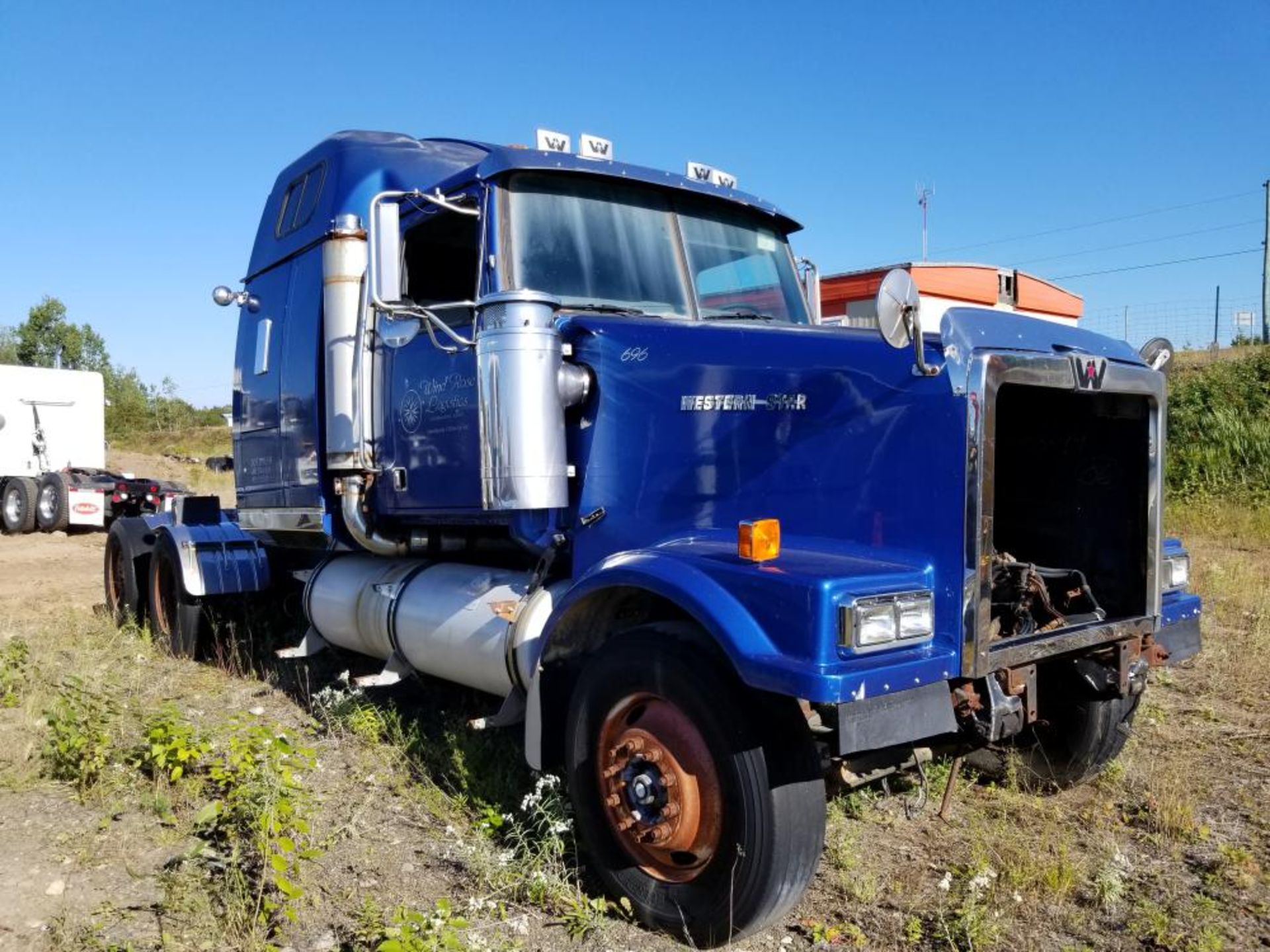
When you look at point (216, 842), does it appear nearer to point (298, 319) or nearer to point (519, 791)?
point (519, 791)

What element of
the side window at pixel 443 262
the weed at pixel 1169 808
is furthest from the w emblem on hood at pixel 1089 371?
the side window at pixel 443 262

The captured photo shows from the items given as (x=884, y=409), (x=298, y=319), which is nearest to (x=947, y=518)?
(x=884, y=409)

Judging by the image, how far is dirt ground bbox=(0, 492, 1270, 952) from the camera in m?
3.37

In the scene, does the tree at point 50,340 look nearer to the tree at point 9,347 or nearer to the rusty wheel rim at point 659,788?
the tree at point 9,347

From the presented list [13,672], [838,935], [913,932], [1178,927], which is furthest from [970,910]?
[13,672]

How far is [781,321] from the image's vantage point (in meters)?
5.13

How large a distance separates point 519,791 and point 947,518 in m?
2.39

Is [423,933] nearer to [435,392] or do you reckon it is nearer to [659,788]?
[659,788]

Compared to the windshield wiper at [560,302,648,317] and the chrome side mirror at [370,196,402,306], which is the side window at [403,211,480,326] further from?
the windshield wiper at [560,302,648,317]

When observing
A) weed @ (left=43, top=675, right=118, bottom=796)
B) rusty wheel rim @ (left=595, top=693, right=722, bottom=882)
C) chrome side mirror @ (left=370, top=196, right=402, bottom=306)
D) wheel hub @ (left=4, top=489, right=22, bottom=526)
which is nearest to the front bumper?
rusty wheel rim @ (left=595, top=693, right=722, bottom=882)

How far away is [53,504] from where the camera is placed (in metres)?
18.1

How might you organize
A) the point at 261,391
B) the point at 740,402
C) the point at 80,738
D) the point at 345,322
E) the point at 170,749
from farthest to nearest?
1. the point at 261,391
2. the point at 345,322
3. the point at 80,738
4. the point at 170,749
5. the point at 740,402

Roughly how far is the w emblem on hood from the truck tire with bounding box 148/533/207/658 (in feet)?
20.2

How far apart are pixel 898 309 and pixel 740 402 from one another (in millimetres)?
824
